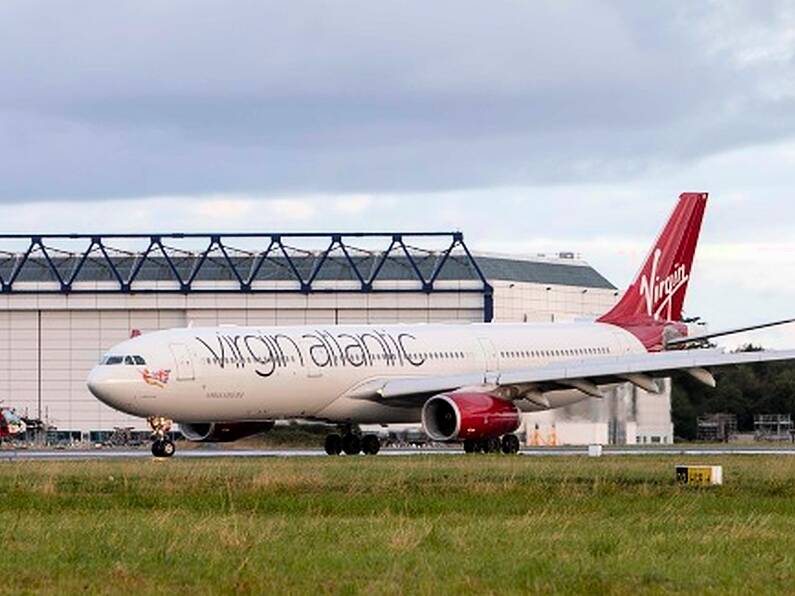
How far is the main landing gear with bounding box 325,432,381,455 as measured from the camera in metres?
70.9

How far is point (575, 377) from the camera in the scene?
68.1 metres

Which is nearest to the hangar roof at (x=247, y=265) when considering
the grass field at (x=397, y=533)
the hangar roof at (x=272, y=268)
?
the hangar roof at (x=272, y=268)

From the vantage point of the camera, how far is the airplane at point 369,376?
216 ft

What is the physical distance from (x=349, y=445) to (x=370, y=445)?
0.70 meters

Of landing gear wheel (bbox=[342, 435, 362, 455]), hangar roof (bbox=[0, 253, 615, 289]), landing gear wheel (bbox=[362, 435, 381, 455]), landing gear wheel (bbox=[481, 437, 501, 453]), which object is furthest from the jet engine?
hangar roof (bbox=[0, 253, 615, 289])

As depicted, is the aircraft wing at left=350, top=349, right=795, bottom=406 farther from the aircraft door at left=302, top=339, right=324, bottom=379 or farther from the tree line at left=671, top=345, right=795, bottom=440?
the tree line at left=671, top=345, right=795, bottom=440

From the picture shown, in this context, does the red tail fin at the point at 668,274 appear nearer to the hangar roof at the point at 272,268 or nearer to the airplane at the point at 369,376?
the airplane at the point at 369,376

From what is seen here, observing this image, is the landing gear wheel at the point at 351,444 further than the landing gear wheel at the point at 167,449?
Yes

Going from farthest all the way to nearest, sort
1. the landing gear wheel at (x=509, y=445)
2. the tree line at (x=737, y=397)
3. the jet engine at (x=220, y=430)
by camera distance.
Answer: the tree line at (x=737, y=397), the jet engine at (x=220, y=430), the landing gear wheel at (x=509, y=445)

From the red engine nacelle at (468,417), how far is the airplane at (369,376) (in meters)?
0.04

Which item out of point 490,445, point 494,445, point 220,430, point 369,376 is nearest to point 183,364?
point 220,430

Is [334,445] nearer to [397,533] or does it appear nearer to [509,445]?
[509,445]

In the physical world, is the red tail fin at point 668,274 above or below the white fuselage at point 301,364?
above

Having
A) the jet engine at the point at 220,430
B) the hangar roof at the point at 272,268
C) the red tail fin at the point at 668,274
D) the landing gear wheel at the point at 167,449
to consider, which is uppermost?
the hangar roof at the point at 272,268
